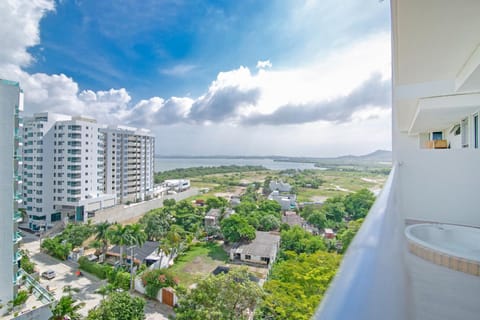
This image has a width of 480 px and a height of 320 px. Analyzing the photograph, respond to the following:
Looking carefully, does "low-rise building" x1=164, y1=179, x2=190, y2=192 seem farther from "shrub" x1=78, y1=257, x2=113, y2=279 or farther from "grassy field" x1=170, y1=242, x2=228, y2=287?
"shrub" x1=78, y1=257, x2=113, y2=279

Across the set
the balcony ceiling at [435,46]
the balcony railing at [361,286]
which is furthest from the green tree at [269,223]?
the balcony railing at [361,286]

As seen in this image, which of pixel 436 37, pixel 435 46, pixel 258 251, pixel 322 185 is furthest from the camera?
pixel 322 185

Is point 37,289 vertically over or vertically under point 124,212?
under

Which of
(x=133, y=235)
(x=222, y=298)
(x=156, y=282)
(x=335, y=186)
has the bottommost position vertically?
(x=156, y=282)

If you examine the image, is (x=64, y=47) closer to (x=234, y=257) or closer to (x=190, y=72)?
(x=190, y=72)

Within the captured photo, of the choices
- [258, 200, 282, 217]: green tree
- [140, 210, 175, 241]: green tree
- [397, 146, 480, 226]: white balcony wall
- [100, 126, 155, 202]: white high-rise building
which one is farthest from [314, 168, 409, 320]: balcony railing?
[100, 126, 155, 202]: white high-rise building

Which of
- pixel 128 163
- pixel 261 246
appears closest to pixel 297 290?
pixel 261 246

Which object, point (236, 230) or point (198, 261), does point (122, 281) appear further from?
point (236, 230)
